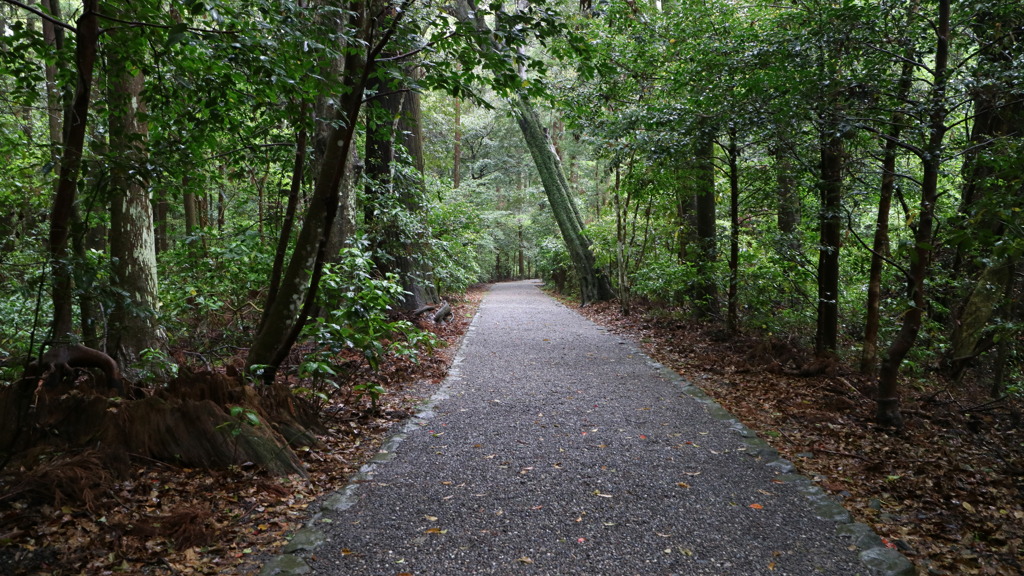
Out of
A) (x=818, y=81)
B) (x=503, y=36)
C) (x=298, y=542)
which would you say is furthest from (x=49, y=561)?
(x=818, y=81)

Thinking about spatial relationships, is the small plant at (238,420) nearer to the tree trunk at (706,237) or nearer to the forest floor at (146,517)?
the forest floor at (146,517)

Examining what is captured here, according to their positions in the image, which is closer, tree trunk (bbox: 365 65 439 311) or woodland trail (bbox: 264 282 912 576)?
woodland trail (bbox: 264 282 912 576)

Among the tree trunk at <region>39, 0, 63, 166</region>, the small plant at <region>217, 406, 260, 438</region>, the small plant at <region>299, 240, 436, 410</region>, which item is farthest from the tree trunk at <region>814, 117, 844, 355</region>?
the tree trunk at <region>39, 0, 63, 166</region>

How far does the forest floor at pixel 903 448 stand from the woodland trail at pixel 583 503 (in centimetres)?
26

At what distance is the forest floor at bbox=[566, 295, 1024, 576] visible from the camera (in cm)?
291

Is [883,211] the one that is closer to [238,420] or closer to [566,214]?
[238,420]

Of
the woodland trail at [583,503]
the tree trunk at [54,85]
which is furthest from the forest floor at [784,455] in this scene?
the tree trunk at [54,85]

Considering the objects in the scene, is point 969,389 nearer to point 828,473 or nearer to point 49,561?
point 828,473

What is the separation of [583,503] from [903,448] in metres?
2.85

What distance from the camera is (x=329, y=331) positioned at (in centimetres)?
475

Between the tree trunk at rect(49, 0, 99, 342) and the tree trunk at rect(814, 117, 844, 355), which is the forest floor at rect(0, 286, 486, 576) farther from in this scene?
the tree trunk at rect(814, 117, 844, 355)

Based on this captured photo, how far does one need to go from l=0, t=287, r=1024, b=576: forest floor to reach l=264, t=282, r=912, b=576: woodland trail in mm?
250

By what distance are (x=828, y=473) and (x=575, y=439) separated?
1.93 metres

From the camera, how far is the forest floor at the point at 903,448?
9.54 feet
